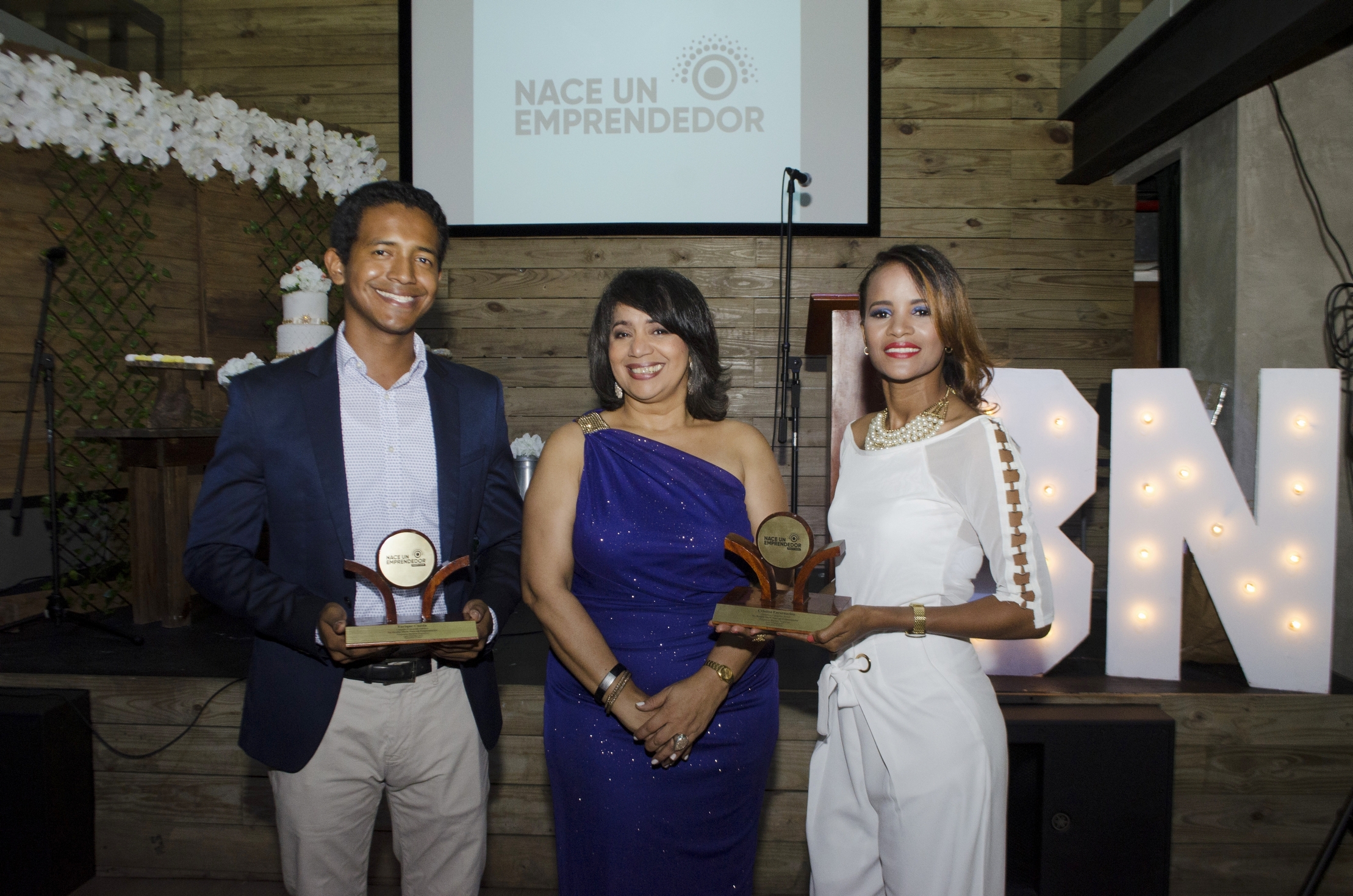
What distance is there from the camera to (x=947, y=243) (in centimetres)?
444

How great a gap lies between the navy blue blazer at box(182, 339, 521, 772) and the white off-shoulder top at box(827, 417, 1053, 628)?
→ 2.16 ft

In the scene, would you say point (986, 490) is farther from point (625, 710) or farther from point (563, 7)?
point (563, 7)

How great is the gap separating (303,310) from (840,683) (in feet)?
10.7

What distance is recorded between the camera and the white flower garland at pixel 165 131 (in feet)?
11.6

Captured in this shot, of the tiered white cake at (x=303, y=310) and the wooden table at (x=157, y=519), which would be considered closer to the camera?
the wooden table at (x=157, y=519)

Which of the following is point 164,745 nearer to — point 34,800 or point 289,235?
point 34,800

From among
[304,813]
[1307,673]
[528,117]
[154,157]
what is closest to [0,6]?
[154,157]

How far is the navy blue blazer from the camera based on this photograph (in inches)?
51.8

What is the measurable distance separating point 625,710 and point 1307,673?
218 cm

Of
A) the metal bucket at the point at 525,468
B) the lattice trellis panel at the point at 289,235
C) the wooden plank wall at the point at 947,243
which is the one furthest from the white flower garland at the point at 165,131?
the metal bucket at the point at 525,468

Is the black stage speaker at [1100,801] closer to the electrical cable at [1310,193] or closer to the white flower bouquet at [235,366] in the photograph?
the electrical cable at [1310,193]

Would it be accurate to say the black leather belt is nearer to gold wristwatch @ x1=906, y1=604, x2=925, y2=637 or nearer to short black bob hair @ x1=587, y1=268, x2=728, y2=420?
short black bob hair @ x1=587, y1=268, x2=728, y2=420

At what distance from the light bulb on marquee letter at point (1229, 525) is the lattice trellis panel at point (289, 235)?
3826 millimetres

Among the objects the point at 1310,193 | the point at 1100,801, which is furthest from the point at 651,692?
the point at 1310,193
